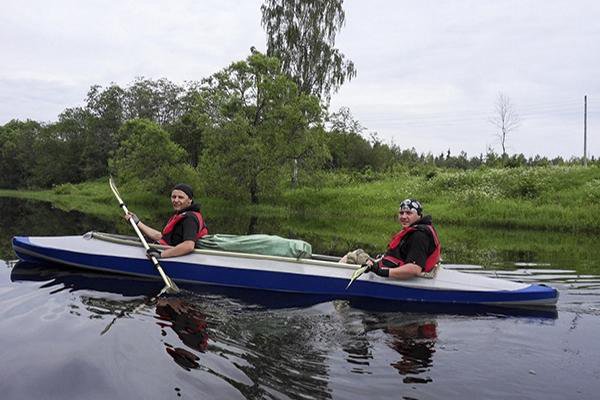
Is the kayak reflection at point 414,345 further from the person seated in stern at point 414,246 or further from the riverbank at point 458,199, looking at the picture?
the riverbank at point 458,199

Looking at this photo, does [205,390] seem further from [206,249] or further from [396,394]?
[206,249]

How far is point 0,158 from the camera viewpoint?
57312mm

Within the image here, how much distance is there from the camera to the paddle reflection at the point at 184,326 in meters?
4.53

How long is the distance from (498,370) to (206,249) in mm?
4487

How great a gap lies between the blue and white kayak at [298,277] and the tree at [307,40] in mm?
21501

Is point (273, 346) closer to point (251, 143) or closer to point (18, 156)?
point (251, 143)

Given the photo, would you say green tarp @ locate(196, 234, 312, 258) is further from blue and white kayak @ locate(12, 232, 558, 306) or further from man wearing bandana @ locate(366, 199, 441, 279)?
man wearing bandana @ locate(366, 199, 441, 279)

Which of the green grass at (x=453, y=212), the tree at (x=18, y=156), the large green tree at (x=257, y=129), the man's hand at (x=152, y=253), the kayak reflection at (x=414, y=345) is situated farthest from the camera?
the tree at (x=18, y=156)

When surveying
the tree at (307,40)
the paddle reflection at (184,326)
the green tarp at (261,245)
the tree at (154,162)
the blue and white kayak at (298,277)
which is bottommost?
the paddle reflection at (184,326)

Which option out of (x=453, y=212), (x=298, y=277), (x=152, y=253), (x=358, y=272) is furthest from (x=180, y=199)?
(x=453, y=212)

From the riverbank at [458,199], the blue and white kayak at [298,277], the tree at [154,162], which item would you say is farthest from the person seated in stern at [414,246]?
the tree at [154,162]

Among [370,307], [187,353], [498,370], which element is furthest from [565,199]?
[187,353]

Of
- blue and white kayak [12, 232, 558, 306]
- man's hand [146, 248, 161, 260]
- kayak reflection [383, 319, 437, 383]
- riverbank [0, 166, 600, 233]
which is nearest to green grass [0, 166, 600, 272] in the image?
riverbank [0, 166, 600, 233]

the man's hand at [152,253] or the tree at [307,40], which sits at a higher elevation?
the tree at [307,40]
